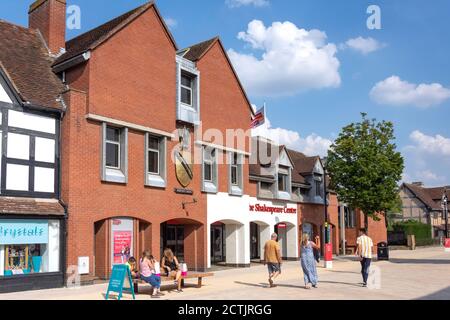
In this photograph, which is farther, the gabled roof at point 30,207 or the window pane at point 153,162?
the window pane at point 153,162

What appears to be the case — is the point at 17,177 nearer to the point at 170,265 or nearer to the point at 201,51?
the point at 170,265

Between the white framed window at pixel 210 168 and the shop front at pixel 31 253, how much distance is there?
28.7 feet

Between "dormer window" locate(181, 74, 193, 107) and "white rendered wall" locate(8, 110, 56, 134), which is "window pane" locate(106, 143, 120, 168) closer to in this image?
"white rendered wall" locate(8, 110, 56, 134)

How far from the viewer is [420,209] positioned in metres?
72.4

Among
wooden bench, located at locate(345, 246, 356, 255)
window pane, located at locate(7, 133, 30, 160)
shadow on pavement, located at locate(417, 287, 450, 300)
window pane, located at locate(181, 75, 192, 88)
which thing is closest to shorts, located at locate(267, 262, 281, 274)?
shadow on pavement, located at locate(417, 287, 450, 300)

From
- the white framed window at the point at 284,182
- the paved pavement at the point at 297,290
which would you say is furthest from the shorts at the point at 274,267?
the white framed window at the point at 284,182

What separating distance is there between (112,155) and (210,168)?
6.45m

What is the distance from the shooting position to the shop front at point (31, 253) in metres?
15.9

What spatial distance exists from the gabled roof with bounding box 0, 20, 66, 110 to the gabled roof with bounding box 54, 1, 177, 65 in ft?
2.63

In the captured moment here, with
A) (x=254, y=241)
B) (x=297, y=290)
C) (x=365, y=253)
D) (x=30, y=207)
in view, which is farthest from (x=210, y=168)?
(x=297, y=290)

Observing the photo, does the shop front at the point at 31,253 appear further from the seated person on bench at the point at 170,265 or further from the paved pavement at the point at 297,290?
the seated person on bench at the point at 170,265

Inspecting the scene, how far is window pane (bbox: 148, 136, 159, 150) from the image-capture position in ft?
71.8

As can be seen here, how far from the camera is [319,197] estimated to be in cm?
3550

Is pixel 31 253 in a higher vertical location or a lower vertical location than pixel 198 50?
lower
